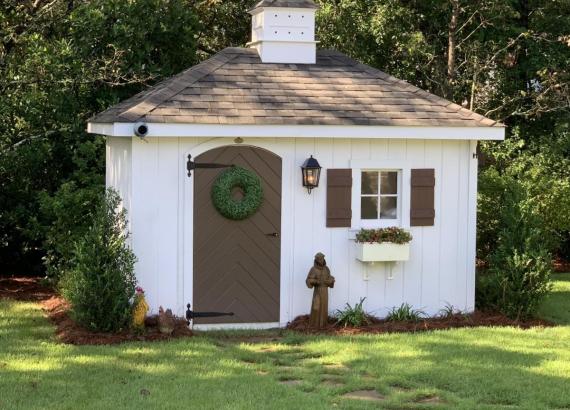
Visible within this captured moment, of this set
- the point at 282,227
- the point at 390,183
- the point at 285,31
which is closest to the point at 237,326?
the point at 282,227

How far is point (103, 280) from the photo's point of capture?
9.66m

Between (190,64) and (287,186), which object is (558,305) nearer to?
(287,186)

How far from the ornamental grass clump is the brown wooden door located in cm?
102

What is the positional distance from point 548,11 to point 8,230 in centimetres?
1102

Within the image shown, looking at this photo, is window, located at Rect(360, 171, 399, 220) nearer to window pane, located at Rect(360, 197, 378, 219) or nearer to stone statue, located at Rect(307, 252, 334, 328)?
window pane, located at Rect(360, 197, 378, 219)

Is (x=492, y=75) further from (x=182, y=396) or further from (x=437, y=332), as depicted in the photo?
(x=182, y=396)

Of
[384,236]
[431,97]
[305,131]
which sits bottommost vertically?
[384,236]

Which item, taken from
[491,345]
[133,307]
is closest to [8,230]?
[133,307]

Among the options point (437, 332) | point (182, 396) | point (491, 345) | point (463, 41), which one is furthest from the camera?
point (463, 41)

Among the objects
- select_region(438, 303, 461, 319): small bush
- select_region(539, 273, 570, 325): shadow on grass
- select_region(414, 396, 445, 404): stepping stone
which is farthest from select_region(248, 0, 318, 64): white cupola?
select_region(414, 396, 445, 404): stepping stone

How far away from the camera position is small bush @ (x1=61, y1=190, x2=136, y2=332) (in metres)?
9.61

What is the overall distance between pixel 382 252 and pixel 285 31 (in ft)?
11.1

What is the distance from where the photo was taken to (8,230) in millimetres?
14867

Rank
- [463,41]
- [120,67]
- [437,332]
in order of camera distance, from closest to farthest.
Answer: [437,332]
[120,67]
[463,41]
